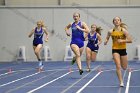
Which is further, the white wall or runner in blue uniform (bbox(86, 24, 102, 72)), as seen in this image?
the white wall

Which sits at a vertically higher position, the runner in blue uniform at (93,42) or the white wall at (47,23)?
the white wall at (47,23)

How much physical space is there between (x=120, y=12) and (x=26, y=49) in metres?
6.23

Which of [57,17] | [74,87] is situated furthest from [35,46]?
[57,17]

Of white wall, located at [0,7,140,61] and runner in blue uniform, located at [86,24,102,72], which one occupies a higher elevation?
white wall, located at [0,7,140,61]

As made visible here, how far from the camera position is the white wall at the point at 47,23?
977 inches

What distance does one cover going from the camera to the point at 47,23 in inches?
985

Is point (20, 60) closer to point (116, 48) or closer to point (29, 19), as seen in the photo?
point (29, 19)

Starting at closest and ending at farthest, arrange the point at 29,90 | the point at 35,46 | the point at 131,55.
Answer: the point at 29,90 → the point at 35,46 → the point at 131,55

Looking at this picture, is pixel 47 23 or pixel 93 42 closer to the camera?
pixel 93 42

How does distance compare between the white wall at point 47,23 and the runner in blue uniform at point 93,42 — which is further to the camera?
the white wall at point 47,23

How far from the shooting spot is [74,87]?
1034 centimetres

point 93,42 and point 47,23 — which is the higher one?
point 47,23

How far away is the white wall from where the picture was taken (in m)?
24.8

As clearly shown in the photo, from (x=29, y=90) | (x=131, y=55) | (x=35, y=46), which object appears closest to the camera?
(x=29, y=90)
